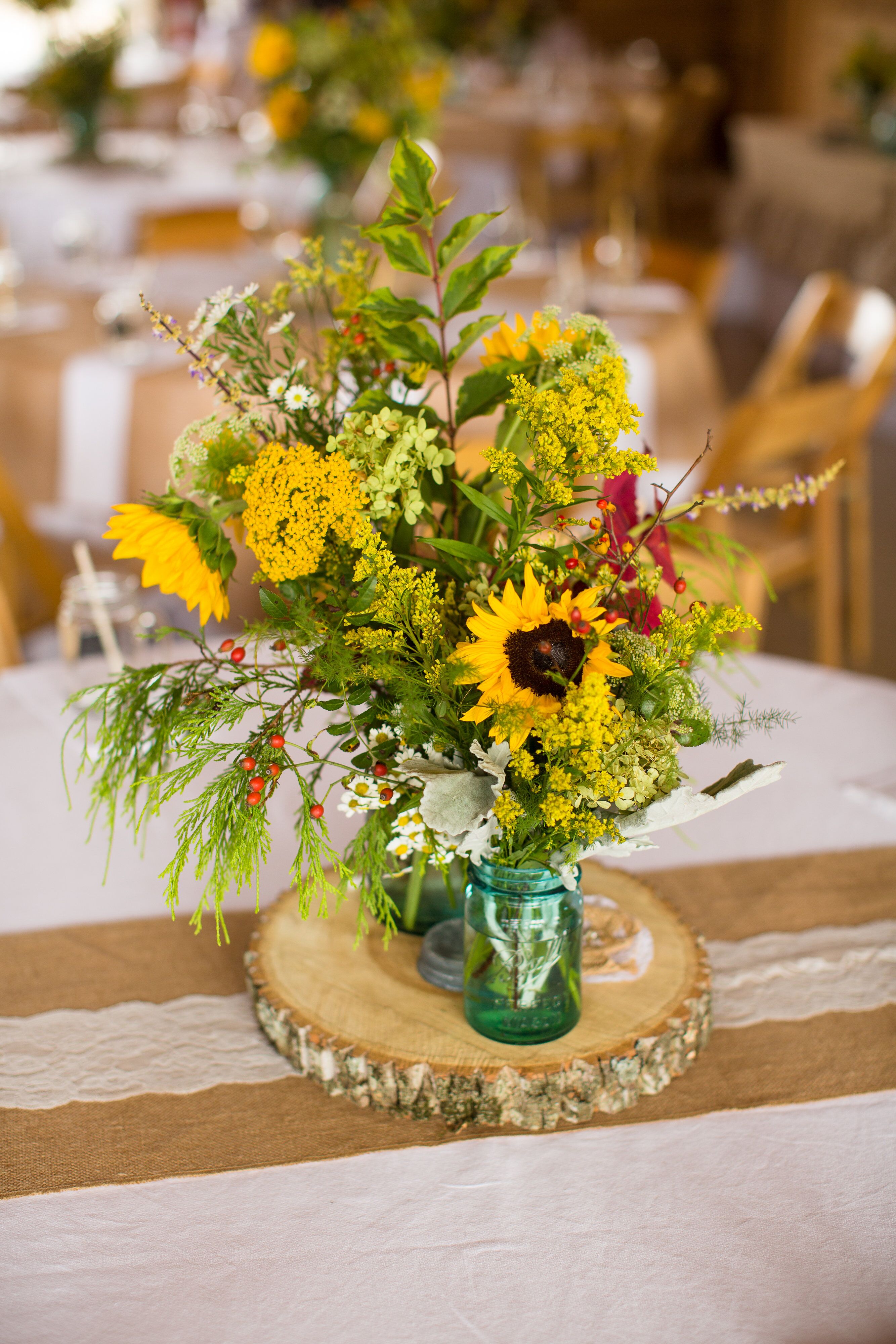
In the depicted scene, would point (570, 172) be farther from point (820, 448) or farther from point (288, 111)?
point (820, 448)

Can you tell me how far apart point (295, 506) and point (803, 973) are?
0.57 metres

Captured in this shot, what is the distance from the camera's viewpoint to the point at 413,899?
96 cm

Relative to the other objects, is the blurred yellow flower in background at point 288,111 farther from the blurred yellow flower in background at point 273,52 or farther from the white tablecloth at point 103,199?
the white tablecloth at point 103,199

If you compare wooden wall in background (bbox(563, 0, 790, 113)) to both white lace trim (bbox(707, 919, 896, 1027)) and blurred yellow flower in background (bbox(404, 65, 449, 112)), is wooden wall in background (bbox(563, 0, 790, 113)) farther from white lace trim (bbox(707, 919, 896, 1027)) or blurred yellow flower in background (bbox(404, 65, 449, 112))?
white lace trim (bbox(707, 919, 896, 1027))

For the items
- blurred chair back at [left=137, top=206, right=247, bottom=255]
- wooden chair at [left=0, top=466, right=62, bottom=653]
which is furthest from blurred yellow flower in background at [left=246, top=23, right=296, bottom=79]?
wooden chair at [left=0, top=466, right=62, bottom=653]

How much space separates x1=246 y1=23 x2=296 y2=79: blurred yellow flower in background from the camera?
2654 millimetres

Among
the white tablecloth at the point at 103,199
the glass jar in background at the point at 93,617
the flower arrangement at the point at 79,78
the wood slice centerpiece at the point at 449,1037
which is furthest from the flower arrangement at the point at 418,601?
the flower arrangement at the point at 79,78

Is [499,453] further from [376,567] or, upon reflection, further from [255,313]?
[255,313]

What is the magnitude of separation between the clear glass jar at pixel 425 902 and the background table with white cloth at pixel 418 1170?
145 millimetres

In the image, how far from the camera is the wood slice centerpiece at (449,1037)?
830 mm

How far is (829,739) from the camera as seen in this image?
1326 mm

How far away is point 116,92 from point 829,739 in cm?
392

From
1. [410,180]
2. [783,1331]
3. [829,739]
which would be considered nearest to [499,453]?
[410,180]

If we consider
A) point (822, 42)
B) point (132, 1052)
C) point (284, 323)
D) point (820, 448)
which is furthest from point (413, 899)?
point (822, 42)
